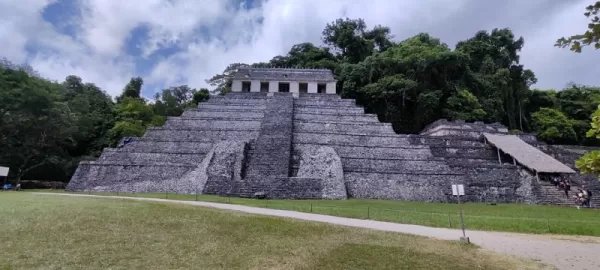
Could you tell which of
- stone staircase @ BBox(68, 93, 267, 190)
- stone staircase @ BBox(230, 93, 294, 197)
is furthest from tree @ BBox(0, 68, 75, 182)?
stone staircase @ BBox(230, 93, 294, 197)

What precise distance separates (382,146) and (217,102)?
1923 centimetres

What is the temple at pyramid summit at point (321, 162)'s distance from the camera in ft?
78.3

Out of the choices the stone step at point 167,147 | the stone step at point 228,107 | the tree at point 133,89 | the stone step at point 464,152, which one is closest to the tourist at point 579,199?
the stone step at point 464,152

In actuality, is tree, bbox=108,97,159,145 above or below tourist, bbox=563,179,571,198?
above

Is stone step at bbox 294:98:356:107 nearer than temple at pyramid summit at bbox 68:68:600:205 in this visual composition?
No

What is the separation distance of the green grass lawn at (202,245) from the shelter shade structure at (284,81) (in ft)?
124

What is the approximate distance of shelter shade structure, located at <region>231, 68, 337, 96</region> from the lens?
165 ft

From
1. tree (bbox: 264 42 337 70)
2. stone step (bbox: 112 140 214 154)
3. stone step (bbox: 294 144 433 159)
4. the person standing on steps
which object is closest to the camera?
the person standing on steps

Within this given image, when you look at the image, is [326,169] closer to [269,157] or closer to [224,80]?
[269,157]

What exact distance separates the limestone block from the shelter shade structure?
22.8 m

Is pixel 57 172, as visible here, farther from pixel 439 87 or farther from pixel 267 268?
pixel 439 87

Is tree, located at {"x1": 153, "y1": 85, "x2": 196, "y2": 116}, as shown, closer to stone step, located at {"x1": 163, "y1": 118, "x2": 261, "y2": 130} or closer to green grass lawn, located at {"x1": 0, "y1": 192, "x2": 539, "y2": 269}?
stone step, located at {"x1": 163, "y1": 118, "x2": 261, "y2": 130}

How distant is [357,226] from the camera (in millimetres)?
13430

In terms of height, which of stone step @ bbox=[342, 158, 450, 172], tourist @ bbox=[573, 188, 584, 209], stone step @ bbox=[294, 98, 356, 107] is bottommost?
tourist @ bbox=[573, 188, 584, 209]
